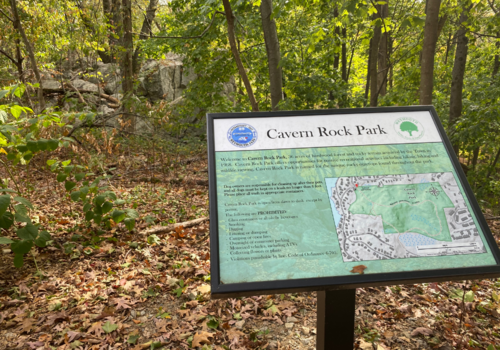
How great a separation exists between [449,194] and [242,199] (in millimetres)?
1117

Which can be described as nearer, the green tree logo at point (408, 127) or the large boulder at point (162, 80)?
the green tree logo at point (408, 127)

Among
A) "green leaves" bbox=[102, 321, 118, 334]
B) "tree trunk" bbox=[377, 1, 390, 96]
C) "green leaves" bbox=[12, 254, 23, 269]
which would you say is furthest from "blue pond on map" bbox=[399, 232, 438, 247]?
"tree trunk" bbox=[377, 1, 390, 96]

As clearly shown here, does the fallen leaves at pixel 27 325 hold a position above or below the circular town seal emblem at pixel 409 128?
below

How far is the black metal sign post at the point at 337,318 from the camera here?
1.54 m

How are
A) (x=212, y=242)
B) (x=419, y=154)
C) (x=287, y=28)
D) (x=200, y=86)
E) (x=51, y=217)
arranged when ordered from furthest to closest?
(x=287, y=28) → (x=200, y=86) → (x=51, y=217) → (x=419, y=154) → (x=212, y=242)

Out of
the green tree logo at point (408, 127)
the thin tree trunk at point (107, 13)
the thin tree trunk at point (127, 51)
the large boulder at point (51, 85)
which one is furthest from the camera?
the large boulder at point (51, 85)

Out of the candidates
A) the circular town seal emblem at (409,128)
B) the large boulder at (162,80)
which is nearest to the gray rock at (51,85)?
the large boulder at (162,80)

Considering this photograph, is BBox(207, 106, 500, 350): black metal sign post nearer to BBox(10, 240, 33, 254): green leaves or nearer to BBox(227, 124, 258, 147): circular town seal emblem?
BBox(227, 124, 258, 147): circular town seal emblem

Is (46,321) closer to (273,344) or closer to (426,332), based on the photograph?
(273,344)

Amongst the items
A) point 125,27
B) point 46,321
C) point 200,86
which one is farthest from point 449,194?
point 125,27

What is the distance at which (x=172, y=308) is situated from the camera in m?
2.64

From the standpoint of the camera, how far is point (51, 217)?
4.07 m

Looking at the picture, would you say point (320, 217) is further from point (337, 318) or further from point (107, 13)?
point (107, 13)

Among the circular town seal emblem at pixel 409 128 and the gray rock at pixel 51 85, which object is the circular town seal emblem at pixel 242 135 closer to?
the circular town seal emblem at pixel 409 128
